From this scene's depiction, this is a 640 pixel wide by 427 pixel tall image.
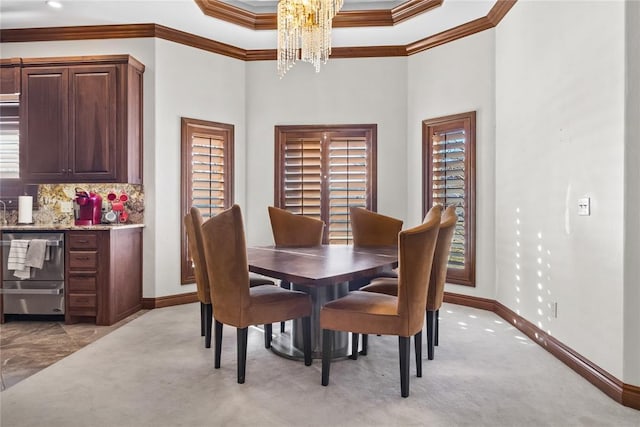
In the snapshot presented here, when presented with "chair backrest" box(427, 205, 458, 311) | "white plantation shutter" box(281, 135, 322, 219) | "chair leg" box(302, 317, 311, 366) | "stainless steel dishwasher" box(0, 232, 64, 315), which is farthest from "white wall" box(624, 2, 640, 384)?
"stainless steel dishwasher" box(0, 232, 64, 315)

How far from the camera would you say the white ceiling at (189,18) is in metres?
4.02

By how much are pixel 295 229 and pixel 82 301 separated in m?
2.09

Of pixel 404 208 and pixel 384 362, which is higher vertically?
pixel 404 208

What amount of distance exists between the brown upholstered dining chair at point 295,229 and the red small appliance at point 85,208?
1786 millimetres

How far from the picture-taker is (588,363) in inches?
102

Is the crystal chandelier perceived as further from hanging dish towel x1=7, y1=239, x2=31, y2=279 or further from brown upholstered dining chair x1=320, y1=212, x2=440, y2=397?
hanging dish towel x1=7, y1=239, x2=31, y2=279

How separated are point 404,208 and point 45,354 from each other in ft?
12.8

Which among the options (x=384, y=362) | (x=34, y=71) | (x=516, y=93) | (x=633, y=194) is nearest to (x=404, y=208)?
(x=516, y=93)

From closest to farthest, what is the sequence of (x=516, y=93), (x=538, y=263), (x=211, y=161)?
(x=538, y=263)
(x=516, y=93)
(x=211, y=161)

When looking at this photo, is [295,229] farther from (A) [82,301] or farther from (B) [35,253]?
(B) [35,253]

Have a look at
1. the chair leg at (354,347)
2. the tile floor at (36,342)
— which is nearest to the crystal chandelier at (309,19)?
the chair leg at (354,347)

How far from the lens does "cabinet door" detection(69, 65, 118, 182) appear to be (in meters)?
4.11

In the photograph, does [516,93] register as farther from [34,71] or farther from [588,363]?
[34,71]

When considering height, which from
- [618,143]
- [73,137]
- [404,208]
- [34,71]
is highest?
[34,71]
